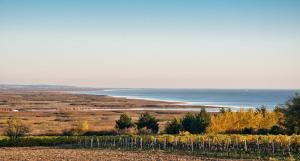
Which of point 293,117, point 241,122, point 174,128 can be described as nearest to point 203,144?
point 293,117

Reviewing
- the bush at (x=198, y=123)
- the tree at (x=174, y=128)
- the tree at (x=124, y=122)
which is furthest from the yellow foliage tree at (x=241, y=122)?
the tree at (x=124, y=122)

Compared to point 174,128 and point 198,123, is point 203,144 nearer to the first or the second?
point 198,123

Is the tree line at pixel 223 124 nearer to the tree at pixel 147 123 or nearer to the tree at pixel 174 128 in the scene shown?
the tree at pixel 174 128

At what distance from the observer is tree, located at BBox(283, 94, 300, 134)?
239 ft

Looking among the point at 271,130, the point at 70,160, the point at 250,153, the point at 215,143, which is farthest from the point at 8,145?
the point at 271,130

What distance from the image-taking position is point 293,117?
73188 millimetres

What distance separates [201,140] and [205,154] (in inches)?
344

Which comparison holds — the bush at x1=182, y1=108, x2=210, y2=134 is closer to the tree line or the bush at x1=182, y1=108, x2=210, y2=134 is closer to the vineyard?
the tree line

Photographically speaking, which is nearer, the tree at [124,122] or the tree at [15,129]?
the tree at [15,129]

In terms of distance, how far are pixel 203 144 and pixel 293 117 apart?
66.1ft

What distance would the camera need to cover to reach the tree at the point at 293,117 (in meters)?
72.8

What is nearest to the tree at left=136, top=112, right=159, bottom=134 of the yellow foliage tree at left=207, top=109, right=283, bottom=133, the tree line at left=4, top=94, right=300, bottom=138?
the tree line at left=4, top=94, right=300, bottom=138

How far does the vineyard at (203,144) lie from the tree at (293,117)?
12.4 metres

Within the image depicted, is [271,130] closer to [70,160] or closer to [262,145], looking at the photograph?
[262,145]
